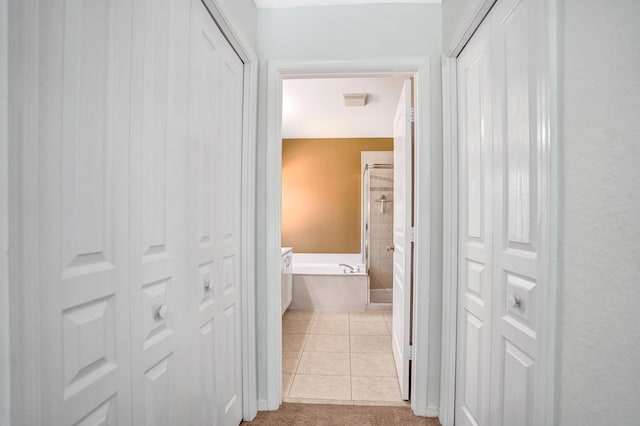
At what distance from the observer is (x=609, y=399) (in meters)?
0.71

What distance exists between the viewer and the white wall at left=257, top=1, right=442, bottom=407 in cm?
185

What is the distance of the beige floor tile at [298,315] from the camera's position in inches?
144

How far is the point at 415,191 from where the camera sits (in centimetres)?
190

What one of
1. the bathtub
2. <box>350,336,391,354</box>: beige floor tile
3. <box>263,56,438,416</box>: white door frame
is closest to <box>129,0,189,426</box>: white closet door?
<box>263,56,438,416</box>: white door frame

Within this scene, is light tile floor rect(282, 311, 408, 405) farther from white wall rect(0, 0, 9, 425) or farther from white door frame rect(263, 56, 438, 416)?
white wall rect(0, 0, 9, 425)

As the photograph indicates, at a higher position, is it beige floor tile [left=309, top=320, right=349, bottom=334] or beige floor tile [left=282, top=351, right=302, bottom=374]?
beige floor tile [left=282, top=351, right=302, bottom=374]

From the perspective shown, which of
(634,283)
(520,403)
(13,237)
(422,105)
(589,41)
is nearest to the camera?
(13,237)

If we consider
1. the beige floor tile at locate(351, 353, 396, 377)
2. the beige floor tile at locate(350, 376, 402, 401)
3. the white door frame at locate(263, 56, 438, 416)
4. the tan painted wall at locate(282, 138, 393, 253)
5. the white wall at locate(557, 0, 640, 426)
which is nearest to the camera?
the white wall at locate(557, 0, 640, 426)

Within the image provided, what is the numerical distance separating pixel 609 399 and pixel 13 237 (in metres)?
1.25

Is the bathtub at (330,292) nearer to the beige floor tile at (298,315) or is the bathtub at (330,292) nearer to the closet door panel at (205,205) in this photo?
the beige floor tile at (298,315)

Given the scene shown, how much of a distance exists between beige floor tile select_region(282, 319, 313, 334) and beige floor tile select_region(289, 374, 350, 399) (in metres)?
0.93

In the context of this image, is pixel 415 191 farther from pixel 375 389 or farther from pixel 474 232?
pixel 375 389

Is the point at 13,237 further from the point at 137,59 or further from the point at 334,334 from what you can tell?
the point at 334,334

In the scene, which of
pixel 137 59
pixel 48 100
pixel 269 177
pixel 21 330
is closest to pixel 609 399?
pixel 21 330
